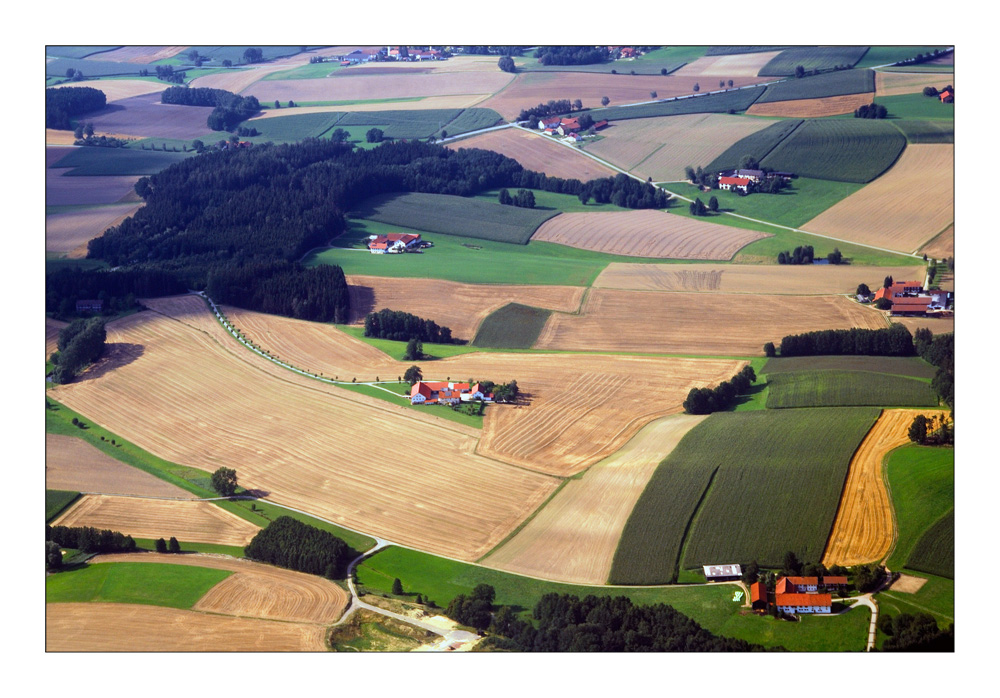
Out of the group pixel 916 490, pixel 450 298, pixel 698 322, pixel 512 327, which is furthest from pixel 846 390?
pixel 450 298

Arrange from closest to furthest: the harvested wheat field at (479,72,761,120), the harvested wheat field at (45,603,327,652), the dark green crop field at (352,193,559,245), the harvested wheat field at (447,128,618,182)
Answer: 1. the harvested wheat field at (45,603,327,652)
2. the dark green crop field at (352,193,559,245)
3. the harvested wheat field at (479,72,761,120)
4. the harvested wheat field at (447,128,618,182)

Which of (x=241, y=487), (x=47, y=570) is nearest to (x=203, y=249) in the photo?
(x=241, y=487)

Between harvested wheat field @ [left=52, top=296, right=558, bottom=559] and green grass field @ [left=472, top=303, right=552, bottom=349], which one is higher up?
green grass field @ [left=472, top=303, right=552, bottom=349]

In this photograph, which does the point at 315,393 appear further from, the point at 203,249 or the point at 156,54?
the point at 156,54

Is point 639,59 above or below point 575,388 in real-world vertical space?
above

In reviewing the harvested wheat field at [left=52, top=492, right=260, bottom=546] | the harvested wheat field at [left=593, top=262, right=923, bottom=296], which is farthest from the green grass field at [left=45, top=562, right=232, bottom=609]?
the harvested wheat field at [left=593, top=262, right=923, bottom=296]

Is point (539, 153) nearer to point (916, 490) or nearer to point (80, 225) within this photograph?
point (80, 225)

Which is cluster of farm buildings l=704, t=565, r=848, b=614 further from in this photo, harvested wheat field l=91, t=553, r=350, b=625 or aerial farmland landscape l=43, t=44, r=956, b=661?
harvested wheat field l=91, t=553, r=350, b=625

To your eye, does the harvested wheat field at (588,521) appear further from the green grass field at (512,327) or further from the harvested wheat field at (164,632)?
the green grass field at (512,327)
